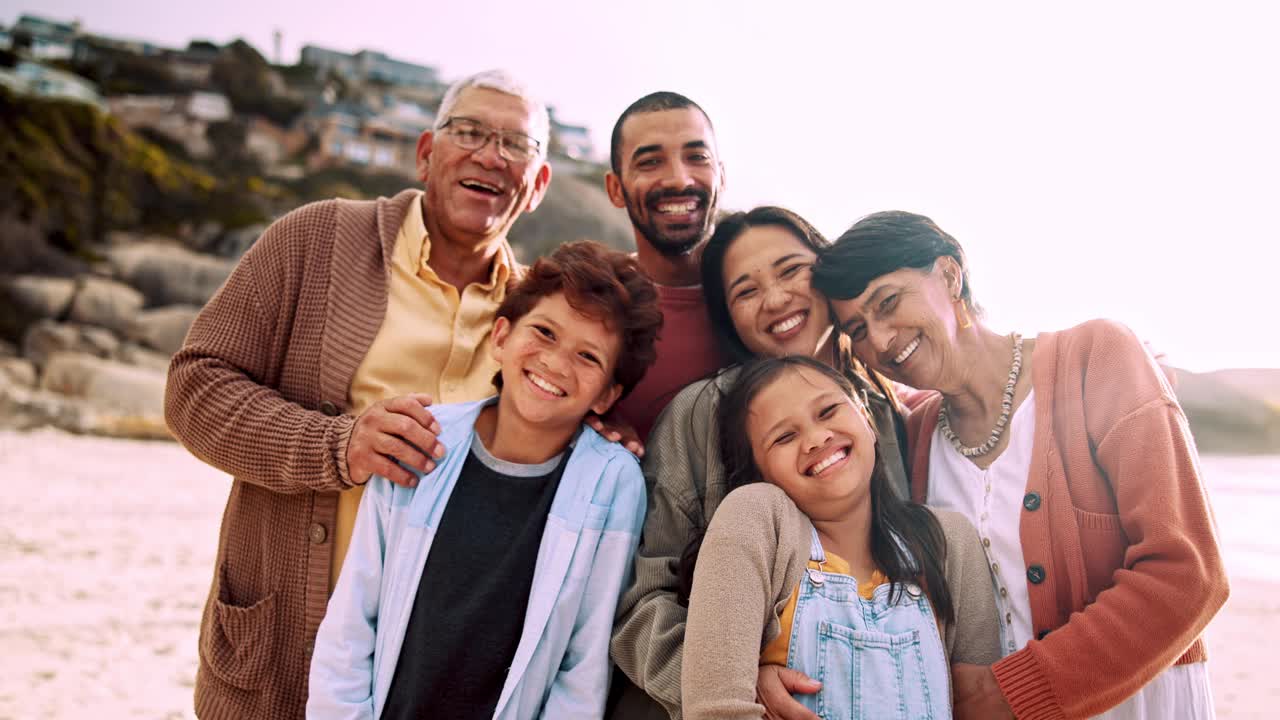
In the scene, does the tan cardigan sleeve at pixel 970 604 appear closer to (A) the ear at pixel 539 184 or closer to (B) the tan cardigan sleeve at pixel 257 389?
(B) the tan cardigan sleeve at pixel 257 389

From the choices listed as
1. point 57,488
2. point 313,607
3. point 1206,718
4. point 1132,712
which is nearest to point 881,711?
point 1132,712

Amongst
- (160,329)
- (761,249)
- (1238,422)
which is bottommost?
(160,329)

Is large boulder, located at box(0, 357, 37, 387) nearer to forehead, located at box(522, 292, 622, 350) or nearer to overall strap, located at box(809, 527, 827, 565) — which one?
forehead, located at box(522, 292, 622, 350)

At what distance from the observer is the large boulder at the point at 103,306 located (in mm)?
24891

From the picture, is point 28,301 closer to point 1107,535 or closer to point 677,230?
point 677,230

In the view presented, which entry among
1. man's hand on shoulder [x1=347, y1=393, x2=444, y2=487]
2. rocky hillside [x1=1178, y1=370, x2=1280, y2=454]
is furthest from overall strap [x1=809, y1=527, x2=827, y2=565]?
rocky hillside [x1=1178, y1=370, x2=1280, y2=454]

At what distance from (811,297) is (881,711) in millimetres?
1419

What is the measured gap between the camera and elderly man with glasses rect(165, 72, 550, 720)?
2.74 metres

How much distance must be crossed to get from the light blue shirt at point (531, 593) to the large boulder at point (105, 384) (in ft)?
70.9

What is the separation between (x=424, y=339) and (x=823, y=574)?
5.57 ft

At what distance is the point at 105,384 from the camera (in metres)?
21.6

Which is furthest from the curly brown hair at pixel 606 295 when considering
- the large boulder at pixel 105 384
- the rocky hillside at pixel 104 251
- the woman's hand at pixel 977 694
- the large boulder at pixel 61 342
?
the large boulder at pixel 61 342

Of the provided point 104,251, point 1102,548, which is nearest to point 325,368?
point 1102,548

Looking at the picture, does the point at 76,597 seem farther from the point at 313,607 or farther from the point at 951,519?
the point at 951,519
